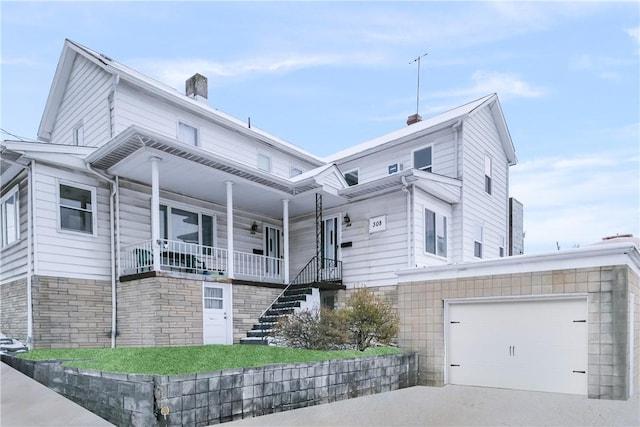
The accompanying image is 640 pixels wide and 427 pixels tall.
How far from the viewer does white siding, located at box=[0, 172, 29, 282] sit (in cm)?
962

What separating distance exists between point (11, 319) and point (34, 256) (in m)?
2.17

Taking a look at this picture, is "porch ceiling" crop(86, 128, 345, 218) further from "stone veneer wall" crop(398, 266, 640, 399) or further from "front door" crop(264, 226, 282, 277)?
"stone veneer wall" crop(398, 266, 640, 399)

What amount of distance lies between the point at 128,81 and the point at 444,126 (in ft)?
32.5

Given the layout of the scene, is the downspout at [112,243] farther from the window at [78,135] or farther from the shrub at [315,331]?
the shrub at [315,331]

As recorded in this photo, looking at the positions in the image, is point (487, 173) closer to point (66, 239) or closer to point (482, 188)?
point (482, 188)

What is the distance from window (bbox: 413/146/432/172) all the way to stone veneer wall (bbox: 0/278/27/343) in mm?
12004

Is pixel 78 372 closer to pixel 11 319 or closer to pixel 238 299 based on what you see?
pixel 238 299

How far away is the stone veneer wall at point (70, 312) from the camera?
29.7 feet

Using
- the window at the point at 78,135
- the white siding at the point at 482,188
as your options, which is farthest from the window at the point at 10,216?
the white siding at the point at 482,188

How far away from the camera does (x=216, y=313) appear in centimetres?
1037

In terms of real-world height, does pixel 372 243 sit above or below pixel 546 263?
above

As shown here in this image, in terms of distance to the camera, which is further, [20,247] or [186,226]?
[186,226]

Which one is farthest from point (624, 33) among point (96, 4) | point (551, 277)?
point (96, 4)

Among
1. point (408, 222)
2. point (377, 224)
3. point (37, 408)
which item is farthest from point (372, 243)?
point (37, 408)
